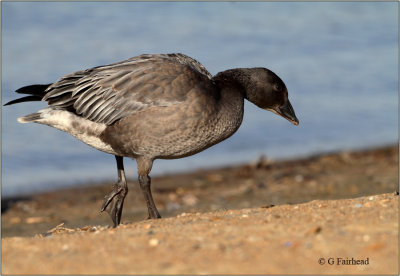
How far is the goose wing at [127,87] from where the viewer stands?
8062 millimetres

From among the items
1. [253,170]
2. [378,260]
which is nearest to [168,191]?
[253,170]

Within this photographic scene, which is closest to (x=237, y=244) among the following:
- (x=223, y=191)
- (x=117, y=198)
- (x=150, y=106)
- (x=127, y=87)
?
(x=150, y=106)

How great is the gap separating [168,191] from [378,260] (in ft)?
22.7

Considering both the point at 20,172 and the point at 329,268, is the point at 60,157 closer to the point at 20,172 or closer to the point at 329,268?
the point at 20,172

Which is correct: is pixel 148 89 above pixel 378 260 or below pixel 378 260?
above

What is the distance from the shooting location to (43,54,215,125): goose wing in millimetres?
8062

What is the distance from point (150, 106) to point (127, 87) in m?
0.40

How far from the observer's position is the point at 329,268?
17.1 ft

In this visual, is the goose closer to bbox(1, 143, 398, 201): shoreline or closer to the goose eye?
the goose eye

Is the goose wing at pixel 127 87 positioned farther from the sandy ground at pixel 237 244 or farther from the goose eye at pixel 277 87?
the sandy ground at pixel 237 244

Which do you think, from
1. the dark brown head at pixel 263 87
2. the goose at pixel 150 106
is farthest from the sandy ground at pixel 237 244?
the dark brown head at pixel 263 87

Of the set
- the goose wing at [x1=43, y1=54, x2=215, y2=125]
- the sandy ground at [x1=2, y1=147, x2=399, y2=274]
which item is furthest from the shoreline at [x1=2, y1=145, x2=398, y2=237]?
the sandy ground at [x1=2, y1=147, x2=399, y2=274]

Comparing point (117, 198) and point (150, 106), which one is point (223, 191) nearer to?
point (117, 198)

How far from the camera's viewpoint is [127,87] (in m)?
8.24
